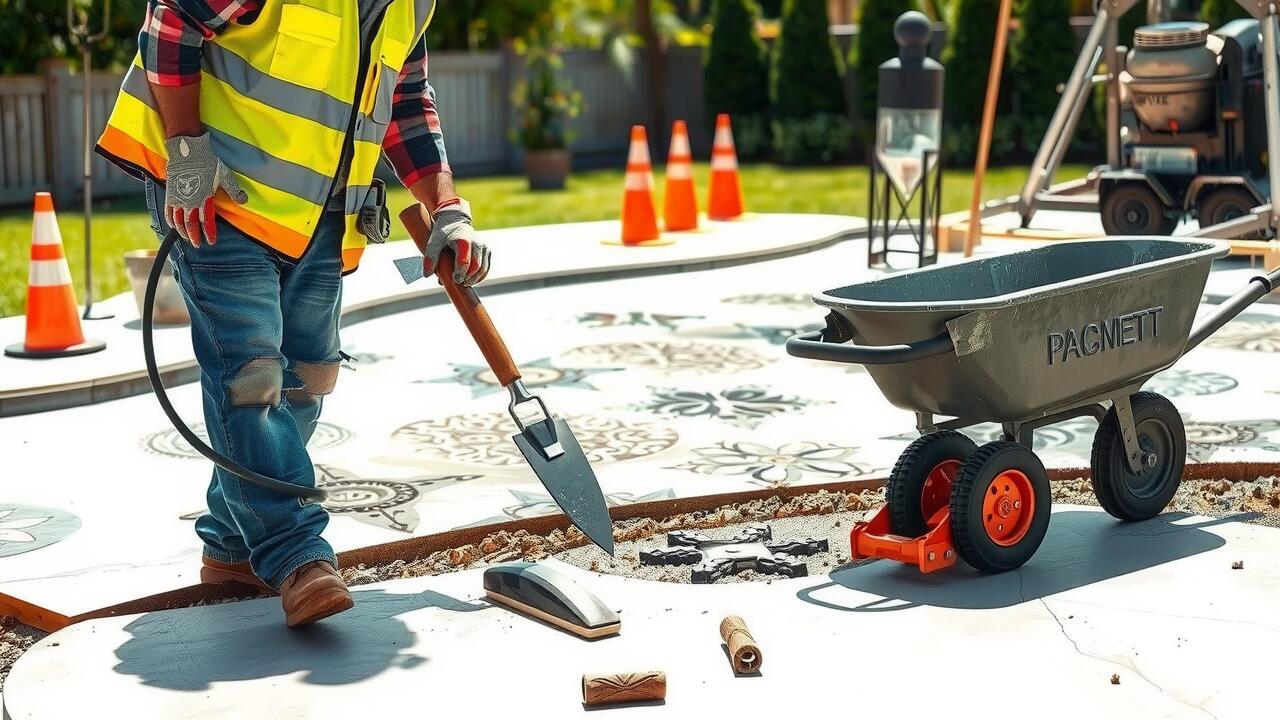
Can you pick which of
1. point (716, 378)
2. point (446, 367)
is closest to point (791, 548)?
point (716, 378)

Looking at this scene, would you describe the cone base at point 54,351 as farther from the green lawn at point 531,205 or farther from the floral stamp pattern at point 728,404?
the floral stamp pattern at point 728,404

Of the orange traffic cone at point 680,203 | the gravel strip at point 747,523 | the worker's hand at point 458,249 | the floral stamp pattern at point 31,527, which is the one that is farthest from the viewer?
the orange traffic cone at point 680,203

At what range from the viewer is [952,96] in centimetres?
1778

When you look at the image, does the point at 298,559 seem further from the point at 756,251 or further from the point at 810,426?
the point at 756,251

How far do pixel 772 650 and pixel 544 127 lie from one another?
44.5 feet

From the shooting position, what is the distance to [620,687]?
3.30 meters

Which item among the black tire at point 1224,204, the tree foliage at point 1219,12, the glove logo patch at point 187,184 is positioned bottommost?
the black tire at point 1224,204

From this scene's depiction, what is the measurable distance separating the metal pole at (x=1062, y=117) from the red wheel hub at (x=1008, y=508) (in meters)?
5.71

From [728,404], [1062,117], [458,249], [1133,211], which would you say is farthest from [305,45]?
[1133,211]

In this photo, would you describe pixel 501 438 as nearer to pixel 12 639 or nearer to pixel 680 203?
pixel 12 639

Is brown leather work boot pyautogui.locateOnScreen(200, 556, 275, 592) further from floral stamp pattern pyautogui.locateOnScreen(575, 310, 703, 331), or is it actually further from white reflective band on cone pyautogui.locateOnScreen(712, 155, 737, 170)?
white reflective band on cone pyautogui.locateOnScreen(712, 155, 737, 170)

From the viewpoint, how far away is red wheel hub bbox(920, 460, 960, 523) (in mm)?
4199

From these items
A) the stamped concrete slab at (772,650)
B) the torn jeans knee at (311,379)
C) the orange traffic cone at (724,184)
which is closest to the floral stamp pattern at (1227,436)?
the stamped concrete slab at (772,650)

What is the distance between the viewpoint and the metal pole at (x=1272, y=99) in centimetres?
860
